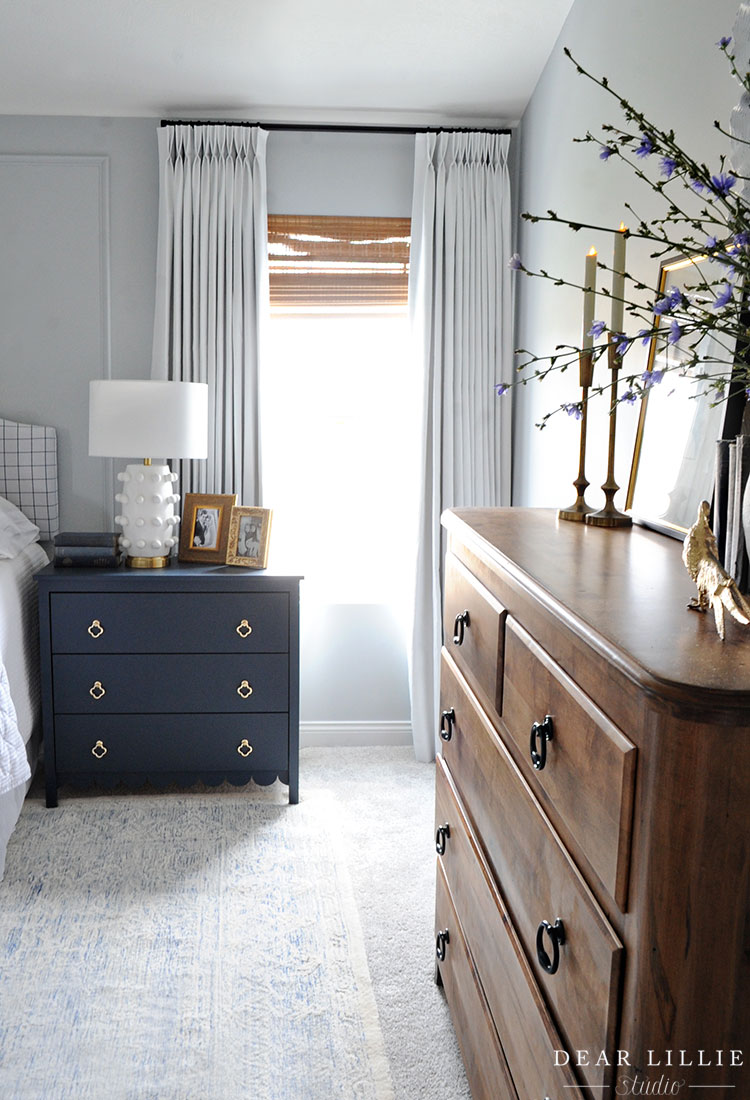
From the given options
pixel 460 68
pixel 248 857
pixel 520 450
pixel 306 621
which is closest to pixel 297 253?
pixel 460 68

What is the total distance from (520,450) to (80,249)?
179 centimetres

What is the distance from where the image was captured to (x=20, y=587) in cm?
306

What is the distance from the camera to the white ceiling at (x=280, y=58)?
281cm

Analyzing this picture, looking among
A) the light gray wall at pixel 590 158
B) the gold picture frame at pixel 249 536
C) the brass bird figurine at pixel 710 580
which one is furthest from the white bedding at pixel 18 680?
the brass bird figurine at pixel 710 580

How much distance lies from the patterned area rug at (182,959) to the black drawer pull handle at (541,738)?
3.25 feet

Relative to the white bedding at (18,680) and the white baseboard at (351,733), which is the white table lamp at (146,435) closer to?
the white bedding at (18,680)

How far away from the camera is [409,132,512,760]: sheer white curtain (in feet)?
11.3

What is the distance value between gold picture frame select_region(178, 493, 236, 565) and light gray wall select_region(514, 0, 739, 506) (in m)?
1.09

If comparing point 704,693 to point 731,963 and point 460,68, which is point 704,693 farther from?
point 460,68

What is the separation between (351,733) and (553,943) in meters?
2.62

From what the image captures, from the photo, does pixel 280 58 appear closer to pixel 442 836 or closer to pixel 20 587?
pixel 20 587

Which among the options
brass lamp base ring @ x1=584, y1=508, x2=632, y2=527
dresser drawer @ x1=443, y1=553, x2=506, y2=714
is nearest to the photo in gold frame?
brass lamp base ring @ x1=584, y1=508, x2=632, y2=527

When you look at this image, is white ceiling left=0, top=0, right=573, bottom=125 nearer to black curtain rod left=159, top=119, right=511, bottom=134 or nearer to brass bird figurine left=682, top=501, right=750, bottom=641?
black curtain rod left=159, top=119, right=511, bottom=134

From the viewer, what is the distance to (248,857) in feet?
9.08
